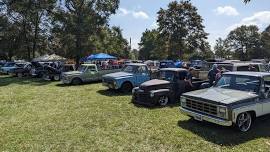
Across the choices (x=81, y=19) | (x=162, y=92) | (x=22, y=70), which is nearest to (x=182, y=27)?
(x=81, y=19)

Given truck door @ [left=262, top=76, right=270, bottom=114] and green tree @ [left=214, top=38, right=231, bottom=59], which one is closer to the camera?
truck door @ [left=262, top=76, right=270, bottom=114]

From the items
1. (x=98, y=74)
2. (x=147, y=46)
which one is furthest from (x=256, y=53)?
(x=98, y=74)

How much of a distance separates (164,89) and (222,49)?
84561 mm

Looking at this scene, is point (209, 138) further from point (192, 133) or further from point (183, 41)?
point (183, 41)

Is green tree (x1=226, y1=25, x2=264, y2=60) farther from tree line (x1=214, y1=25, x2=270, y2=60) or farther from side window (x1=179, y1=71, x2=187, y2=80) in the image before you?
side window (x1=179, y1=71, x2=187, y2=80)

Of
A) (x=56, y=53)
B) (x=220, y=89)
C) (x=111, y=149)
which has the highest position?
(x=56, y=53)

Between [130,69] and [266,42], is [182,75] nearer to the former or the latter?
[130,69]

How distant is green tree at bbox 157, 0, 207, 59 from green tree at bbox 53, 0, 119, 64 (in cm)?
2159

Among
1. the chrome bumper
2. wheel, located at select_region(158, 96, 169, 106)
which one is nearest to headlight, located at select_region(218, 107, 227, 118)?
the chrome bumper

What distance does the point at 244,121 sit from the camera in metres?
8.40

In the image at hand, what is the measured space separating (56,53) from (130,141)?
37.4 m

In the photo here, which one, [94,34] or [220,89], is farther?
[94,34]

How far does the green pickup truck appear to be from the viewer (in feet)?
68.1

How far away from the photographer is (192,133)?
8.37 meters
